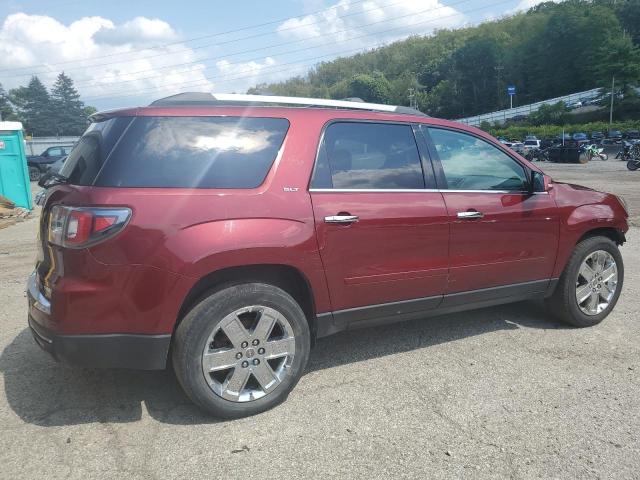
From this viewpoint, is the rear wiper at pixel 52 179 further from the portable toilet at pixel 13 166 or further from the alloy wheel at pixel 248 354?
the portable toilet at pixel 13 166

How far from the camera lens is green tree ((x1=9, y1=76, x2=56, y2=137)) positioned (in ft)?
312

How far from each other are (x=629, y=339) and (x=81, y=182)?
13.5 ft

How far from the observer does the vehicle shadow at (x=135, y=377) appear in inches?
125

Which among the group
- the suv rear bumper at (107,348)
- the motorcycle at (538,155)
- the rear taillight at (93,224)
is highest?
the rear taillight at (93,224)

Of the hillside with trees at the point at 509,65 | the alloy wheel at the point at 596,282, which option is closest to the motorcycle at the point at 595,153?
the alloy wheel at the point at 596,282

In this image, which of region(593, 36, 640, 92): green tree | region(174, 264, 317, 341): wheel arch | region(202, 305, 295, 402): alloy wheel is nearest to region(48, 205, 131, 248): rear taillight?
region(174, 264, 317, 341): wheel arch

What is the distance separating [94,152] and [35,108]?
109 m

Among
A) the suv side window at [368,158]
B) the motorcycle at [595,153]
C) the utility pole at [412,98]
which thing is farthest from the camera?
the utility pole at [412,98]

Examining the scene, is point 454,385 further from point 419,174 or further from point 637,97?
point 637,97

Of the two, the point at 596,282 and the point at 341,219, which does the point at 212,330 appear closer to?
the point at 341,219

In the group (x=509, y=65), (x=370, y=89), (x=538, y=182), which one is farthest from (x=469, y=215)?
(x=370, y=89)

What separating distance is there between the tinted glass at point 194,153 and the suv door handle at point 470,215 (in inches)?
55.1

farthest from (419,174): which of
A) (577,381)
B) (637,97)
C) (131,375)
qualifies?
(637,97)

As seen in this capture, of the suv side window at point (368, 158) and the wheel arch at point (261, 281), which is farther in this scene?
the suv side window at point (368, 158)
